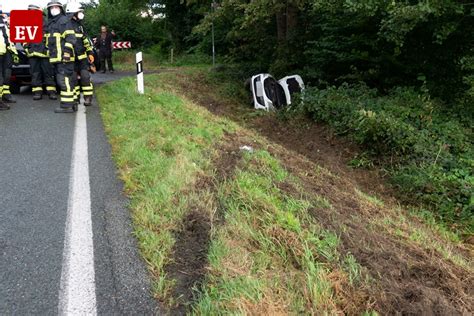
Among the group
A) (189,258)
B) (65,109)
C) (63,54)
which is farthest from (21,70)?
(189,258)

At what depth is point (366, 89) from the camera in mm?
9648

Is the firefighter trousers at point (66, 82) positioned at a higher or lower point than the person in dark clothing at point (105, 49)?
lower

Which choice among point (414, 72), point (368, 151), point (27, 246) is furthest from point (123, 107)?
point (414, 72)

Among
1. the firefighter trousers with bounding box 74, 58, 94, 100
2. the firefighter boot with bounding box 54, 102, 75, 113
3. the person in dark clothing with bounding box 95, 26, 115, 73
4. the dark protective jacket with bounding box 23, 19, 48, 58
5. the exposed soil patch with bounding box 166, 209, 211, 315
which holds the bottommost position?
the exposed soil patch with bounding box 166, 209, 211, 315

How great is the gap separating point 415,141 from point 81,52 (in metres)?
6.40

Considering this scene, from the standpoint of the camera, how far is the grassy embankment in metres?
2.54

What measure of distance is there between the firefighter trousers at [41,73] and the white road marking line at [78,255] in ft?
17.7

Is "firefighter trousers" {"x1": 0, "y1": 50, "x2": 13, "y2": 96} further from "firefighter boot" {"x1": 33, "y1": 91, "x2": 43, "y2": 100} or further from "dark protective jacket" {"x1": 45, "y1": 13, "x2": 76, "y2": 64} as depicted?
"dark protective jacket" {"x1": 45, "y1": 13, "x2": 76, "y2": 64}

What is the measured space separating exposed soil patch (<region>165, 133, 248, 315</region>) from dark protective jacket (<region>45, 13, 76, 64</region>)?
5133 mm

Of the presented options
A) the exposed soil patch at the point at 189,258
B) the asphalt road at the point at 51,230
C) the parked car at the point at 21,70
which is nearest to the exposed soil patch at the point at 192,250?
the exposed soil patch at the point at 189,258

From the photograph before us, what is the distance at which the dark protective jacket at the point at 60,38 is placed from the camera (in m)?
8.05

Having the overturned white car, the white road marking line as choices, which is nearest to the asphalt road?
the white road marking line

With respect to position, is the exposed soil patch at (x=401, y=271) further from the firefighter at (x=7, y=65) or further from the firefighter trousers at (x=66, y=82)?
the firefighter at (x=7, y=65)

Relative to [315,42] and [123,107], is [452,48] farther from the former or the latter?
[123,107]
